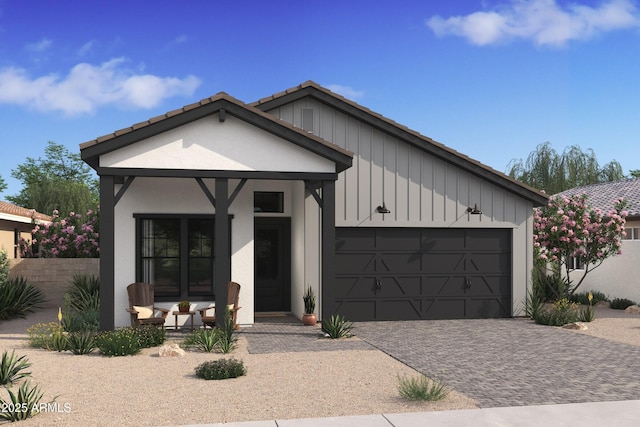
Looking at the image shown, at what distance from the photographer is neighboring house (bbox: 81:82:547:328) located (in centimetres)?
1240

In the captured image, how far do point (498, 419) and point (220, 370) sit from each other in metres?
3.98

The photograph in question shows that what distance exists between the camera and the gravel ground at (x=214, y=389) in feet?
22.6

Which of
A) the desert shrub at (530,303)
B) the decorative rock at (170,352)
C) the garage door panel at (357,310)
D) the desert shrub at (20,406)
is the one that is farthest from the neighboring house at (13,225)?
the desert shrub at (530,303)

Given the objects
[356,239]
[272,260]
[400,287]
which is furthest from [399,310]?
[272,260]

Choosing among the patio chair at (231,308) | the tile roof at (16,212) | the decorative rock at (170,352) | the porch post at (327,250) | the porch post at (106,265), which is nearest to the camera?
the decorative rock at (170,352)

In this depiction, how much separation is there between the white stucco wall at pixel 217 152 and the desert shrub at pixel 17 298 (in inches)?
255

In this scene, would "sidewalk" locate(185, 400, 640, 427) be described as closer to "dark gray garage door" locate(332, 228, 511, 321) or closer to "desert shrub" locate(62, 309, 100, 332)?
"desert shrub" locate(62, 309, 100, 332)

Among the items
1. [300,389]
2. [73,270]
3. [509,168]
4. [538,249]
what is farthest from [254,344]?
[509,168]

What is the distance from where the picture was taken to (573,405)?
7273 millimetres

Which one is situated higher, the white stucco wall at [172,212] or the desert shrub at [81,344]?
the white stucco wall at [172,212]

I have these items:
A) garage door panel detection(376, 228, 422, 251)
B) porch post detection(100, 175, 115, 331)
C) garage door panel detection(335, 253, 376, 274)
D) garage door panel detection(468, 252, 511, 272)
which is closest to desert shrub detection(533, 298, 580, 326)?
garage door panel detection(468, 252, 511, 272)

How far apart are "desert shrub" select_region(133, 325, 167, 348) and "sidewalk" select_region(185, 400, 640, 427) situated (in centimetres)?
515

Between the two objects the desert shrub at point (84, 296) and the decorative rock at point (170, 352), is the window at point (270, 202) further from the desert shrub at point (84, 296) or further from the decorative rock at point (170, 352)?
the decorative rock at point (170, 352)

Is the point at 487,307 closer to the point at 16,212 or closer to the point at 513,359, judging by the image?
the point at 513,359
